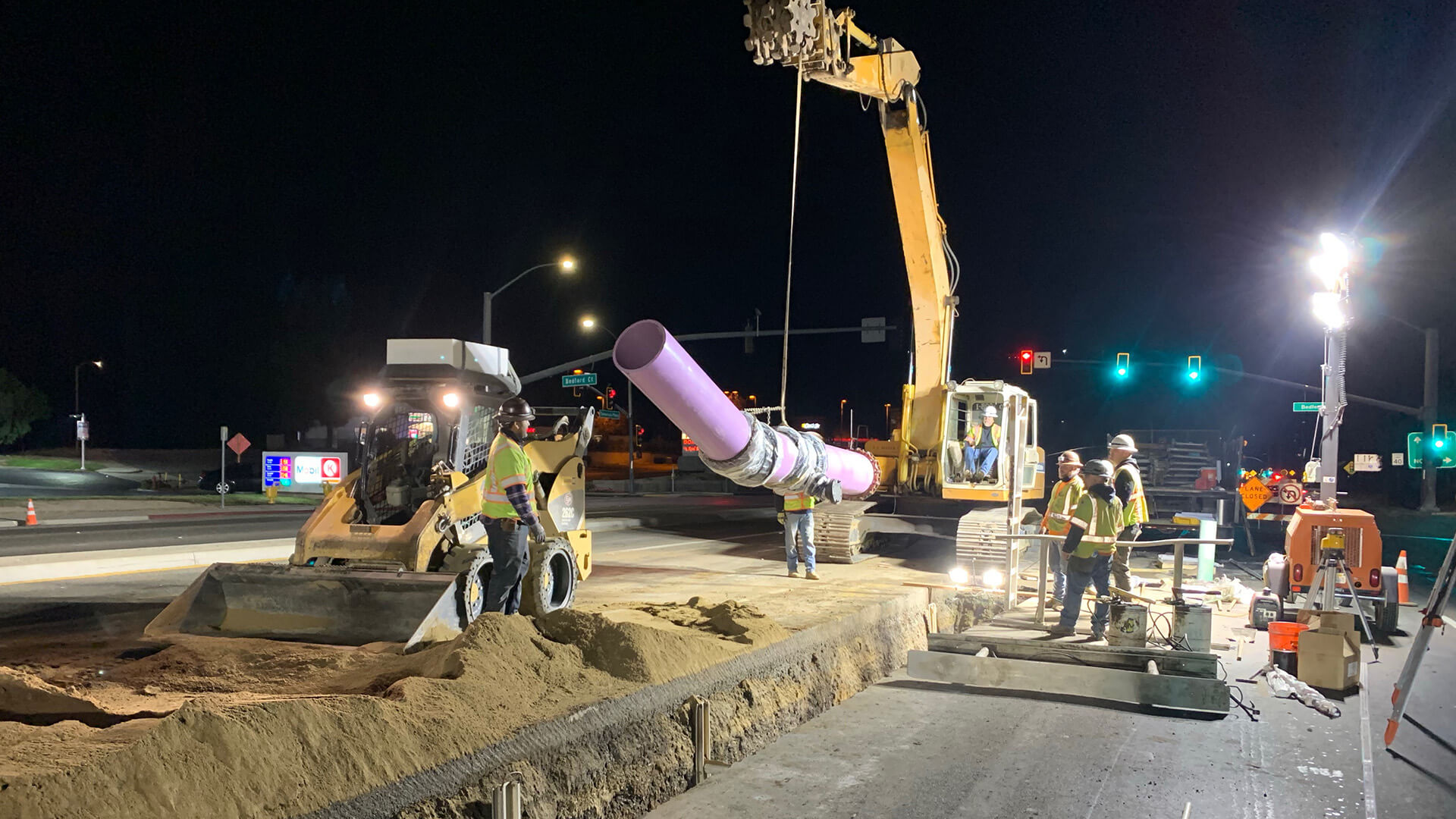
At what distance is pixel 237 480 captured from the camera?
126 ft

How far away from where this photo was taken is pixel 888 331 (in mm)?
26406

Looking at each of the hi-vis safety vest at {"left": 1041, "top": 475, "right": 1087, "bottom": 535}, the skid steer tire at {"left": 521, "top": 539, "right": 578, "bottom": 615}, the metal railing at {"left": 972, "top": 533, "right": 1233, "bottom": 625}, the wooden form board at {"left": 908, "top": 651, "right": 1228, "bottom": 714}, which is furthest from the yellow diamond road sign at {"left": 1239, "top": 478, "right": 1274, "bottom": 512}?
the skid steer tire at {"left": 521, "top": 539, "right": 578, "bottom": 615}

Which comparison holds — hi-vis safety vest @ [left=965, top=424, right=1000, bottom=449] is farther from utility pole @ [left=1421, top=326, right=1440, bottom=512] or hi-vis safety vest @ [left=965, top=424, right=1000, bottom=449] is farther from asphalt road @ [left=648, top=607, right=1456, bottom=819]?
utility pole @ [left=1421, top=326, right=1440, bottom=512]

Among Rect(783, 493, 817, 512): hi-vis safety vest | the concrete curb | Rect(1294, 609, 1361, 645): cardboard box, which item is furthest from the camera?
Rect(783, 493, 817, 512): hi-vis safety vest

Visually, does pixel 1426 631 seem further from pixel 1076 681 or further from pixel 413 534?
pixel 413 534

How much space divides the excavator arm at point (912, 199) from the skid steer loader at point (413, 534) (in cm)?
504

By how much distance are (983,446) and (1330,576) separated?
7.10 m

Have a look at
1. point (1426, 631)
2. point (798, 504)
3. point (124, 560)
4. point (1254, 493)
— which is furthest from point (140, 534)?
point (1254, 493)

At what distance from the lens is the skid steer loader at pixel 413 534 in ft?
24.9

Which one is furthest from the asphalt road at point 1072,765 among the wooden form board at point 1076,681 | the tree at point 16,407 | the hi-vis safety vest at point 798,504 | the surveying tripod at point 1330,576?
the tree at point 16,407

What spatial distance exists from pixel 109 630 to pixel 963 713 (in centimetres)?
785

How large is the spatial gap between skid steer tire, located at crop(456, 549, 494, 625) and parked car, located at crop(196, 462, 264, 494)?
31.1 meters

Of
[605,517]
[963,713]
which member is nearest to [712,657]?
[963,713]

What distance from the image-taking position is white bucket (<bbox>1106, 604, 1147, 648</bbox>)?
8922 millimetres
